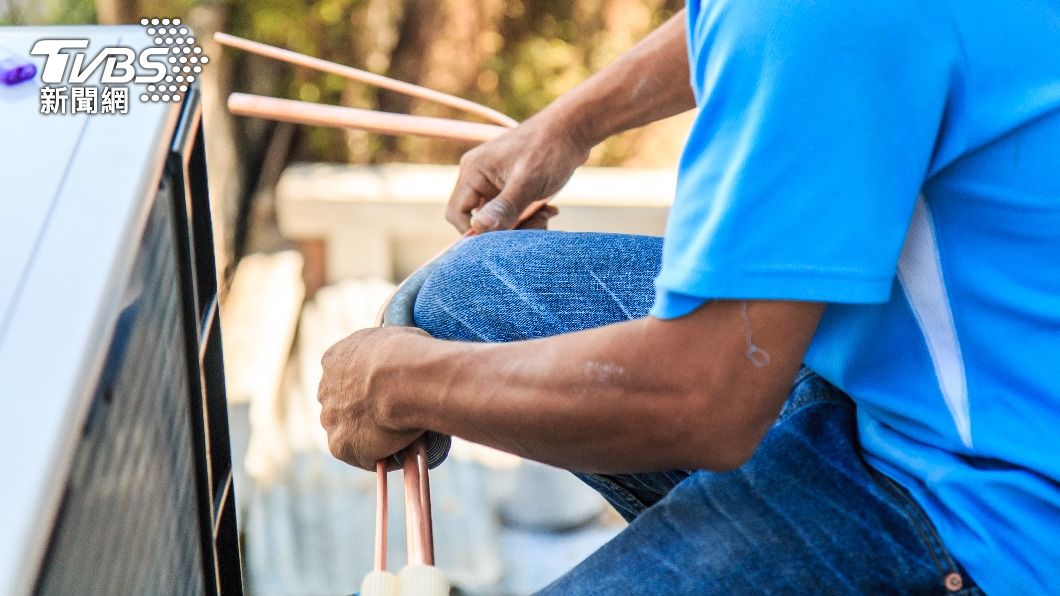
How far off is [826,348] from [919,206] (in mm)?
150

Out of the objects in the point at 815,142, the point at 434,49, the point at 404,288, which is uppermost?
the point at 815,142

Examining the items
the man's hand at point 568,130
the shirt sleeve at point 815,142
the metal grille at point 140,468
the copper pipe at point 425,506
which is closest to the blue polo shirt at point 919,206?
the shirt sleeve at point 815,142

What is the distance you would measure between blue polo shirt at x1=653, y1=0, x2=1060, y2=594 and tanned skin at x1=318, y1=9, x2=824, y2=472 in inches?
1.3

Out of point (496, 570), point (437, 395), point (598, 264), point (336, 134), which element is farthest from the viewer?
point (336, 134)

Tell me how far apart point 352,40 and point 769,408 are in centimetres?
282

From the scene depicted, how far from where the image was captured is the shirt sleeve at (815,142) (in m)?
0.76

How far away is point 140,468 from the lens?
2.93 feet

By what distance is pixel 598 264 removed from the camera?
4.09 ft

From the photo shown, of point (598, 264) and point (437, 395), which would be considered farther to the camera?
point (598, 264)

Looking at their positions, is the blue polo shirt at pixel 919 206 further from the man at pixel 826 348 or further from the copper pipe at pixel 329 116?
the copper pipe at pixel 329 116

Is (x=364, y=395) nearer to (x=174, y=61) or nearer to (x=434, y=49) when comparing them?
(x=174, y=61)

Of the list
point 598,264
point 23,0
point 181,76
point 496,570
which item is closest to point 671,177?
point 496,570

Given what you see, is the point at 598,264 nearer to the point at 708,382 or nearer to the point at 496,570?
the point at 708,382

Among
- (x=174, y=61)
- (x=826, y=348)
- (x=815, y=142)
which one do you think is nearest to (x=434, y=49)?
(x=174, y=61)
